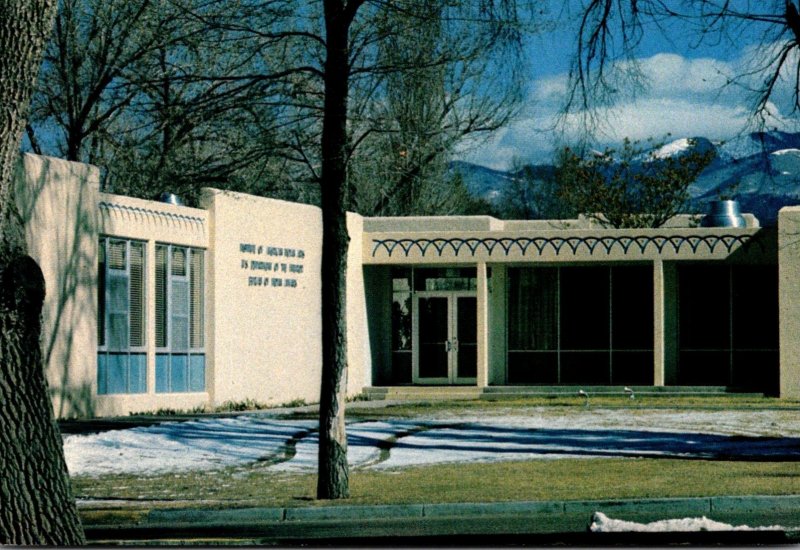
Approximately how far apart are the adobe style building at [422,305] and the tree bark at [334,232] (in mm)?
13051

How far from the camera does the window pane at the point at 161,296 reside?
2875 centimetres

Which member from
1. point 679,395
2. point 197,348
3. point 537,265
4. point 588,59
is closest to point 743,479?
point 588,59

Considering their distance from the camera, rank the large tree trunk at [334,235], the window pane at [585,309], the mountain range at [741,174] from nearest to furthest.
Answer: the large tree trunk at [334,235], the mountain range at [741,174], the window pane at [585,309]

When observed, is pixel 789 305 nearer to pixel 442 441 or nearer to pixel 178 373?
pixel 178 373

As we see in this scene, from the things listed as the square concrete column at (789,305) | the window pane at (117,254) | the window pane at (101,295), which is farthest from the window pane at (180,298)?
the square concrete column at (789,305)

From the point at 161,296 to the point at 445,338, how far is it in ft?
38.6

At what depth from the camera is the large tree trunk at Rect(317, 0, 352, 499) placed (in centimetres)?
1333

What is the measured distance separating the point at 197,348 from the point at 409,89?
55.8 feet

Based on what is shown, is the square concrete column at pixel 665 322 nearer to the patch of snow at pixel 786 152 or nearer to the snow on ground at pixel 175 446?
the snow on ground at pixel 175 446

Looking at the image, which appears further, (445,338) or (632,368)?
(445,338)

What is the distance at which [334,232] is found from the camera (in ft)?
44.1

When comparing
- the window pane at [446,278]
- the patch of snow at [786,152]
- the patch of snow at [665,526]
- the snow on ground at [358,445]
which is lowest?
the snow on ground at [358,445]

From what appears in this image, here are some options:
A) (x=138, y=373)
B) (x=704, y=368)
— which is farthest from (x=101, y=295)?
(x=704, y=368)

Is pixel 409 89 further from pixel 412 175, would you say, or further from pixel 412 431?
pixel 412 431
